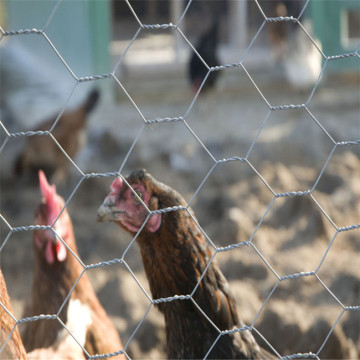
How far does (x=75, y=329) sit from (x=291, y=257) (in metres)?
1.54

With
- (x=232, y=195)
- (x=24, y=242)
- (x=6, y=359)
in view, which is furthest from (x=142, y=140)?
(x=6, y=359)

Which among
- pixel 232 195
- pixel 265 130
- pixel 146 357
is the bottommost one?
pixel 265 130

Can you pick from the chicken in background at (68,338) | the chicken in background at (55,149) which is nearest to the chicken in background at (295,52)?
the chicken in background at (55,149)

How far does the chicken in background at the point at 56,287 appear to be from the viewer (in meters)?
1.84

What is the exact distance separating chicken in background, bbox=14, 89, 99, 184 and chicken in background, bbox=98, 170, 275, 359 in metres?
2.62

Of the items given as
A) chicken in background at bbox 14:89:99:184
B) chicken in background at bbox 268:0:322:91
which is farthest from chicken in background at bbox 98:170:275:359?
chicken in background at bbox 268:0:322:91

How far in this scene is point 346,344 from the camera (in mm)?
2322

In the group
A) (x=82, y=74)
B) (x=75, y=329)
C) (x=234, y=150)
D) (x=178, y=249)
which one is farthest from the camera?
(x=82, y=74)

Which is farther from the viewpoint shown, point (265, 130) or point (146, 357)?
point (265, 130)

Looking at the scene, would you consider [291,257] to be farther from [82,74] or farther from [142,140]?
[82,74]

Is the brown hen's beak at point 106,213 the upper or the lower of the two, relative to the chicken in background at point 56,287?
upper

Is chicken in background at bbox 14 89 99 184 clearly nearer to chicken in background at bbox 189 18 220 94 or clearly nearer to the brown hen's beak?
chicken in background at bbox 189 18 220 94

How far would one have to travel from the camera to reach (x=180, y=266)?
5.21ft

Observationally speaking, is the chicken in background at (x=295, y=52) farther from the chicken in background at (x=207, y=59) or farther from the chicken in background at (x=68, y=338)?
the chicken in background at (x=68, y=338)
